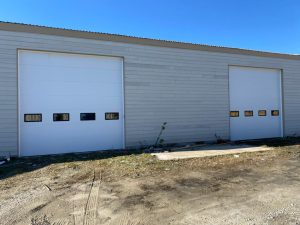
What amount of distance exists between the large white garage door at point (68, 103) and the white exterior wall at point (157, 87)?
1.02 ft

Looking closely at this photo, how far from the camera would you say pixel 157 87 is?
1184 centimetres

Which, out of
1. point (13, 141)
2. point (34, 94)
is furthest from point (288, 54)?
point (13, 141)

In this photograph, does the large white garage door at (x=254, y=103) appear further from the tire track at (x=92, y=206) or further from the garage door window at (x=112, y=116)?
the tire track at (x=92, y=206)

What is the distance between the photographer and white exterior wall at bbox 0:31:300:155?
944 cm

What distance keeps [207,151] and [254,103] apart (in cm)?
534

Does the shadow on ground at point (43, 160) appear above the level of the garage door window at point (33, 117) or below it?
below

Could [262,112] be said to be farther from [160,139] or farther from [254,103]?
[160,139]

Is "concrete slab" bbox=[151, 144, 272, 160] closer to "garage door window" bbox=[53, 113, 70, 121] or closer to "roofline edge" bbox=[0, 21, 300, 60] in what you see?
"garage door window" bbox=[53, 113, 70, 121]

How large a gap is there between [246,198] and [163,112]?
7.01 m

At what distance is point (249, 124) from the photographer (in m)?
14.1

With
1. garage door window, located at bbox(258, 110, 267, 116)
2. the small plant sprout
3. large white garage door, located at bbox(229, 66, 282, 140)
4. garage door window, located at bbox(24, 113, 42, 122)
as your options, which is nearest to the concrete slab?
the small plant sprout

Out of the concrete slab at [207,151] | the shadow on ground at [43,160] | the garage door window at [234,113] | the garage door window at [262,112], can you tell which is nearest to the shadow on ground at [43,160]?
the shadow on ground at [43,160]

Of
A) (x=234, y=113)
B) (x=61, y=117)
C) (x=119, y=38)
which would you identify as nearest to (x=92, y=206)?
(x=61, y=117)

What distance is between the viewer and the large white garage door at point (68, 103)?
9.85 meters
